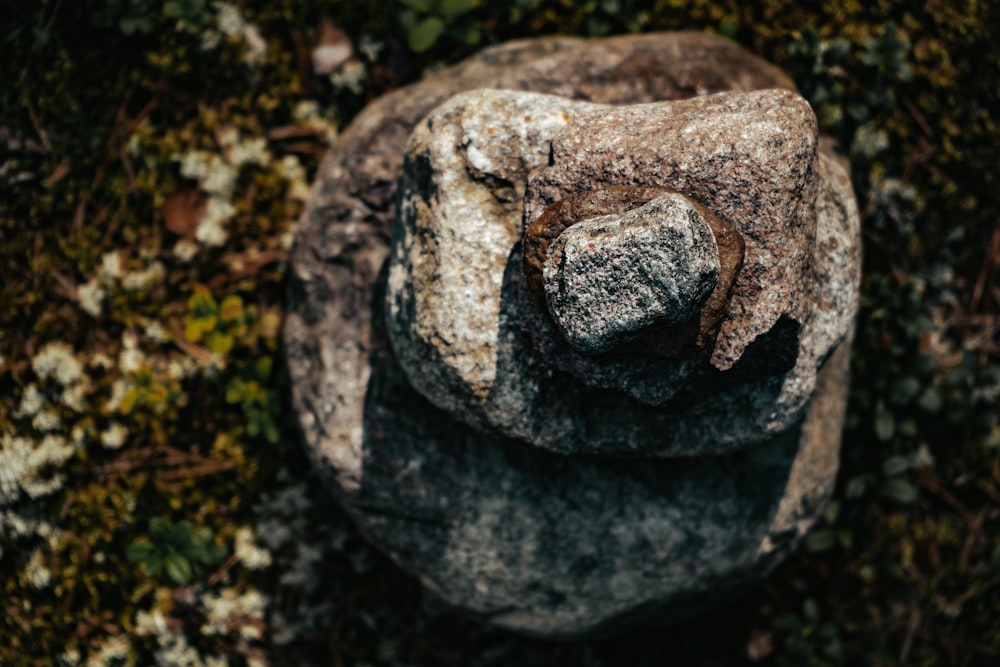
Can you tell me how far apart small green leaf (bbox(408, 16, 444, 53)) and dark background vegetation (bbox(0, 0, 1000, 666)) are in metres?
0.01

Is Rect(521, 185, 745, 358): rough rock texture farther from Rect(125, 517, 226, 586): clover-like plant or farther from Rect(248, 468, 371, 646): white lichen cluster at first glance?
Rect(125, 517, 226, 586): clover-like plant

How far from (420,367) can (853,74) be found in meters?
3.03

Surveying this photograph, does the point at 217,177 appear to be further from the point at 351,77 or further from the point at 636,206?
the point at 636,206

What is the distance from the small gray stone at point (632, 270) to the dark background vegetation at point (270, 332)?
2136 millimetres

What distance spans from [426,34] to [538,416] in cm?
220

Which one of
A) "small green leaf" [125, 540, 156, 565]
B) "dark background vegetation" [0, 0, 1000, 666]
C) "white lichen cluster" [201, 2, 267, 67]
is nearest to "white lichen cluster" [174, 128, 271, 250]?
"dark background vegetation" [0, 0, 1000, 666]

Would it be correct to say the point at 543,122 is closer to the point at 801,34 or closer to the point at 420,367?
the point at 420,367

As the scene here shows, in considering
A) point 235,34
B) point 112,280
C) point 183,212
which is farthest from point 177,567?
point 235,34

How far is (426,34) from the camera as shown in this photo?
3.93 meters

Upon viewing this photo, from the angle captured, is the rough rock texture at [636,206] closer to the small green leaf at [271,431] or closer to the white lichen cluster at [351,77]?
the small green leaf at [271,431]

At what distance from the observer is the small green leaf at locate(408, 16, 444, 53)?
12.9ft

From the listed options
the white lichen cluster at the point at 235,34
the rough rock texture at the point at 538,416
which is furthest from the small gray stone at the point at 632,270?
the white lichen cluster at the point at 235,34

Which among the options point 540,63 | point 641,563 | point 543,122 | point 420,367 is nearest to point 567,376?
point 420,367

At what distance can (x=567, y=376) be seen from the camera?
2738 mm
